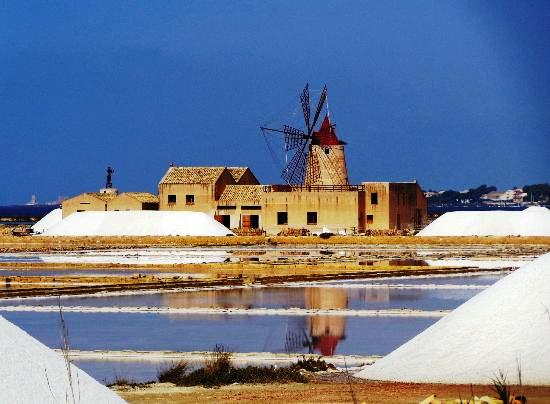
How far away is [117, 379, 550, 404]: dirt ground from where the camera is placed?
8.55 meters

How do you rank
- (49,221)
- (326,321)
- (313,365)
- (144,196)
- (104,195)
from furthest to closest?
(49,221)
(144,196)
(104,195)
(326,321)
(313,365)

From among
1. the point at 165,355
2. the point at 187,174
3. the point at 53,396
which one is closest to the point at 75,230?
the point at 187,174

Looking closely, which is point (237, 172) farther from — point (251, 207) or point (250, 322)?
point (250, 322)

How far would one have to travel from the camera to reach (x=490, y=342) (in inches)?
370

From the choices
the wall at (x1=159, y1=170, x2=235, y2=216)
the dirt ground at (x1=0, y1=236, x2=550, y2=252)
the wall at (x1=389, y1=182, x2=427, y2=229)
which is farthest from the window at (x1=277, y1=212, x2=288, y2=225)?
the wall at (x1=389, y1=182, x2=427, y2=229)

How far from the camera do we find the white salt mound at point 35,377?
639cm

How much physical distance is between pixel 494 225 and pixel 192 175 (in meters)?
10.6

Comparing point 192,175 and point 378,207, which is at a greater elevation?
point 192,175

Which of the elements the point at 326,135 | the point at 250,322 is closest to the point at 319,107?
the point at 326,135

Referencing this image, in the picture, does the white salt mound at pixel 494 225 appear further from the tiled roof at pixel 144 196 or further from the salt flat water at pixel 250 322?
the salt flat water at pixel 250 322

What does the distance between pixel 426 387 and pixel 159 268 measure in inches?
703

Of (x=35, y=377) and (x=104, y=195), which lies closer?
(x=35, y=377)

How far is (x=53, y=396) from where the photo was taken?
6.46 m

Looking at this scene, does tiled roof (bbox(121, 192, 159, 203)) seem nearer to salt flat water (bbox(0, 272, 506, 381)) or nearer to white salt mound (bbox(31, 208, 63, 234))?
white salt mound (bbox(31, 208, 63, 234))
